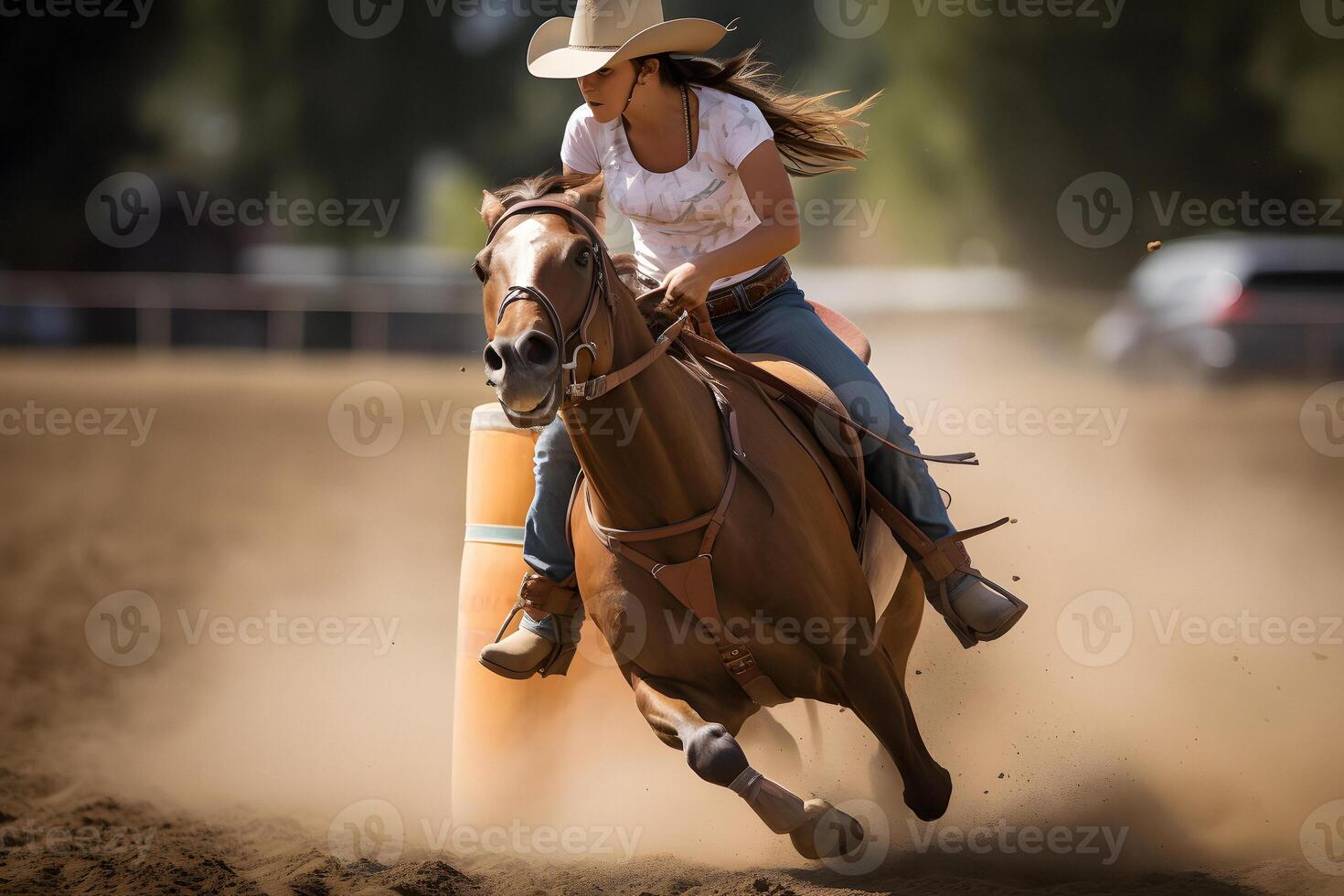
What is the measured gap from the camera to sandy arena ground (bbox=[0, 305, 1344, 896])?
515 centimetres

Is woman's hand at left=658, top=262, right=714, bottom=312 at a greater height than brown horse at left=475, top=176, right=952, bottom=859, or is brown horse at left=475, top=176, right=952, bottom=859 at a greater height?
woman's hand at left=658, top=262, right=714, bottom=312

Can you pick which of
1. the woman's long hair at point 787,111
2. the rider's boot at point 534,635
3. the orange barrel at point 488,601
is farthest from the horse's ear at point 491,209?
the orange barrel at point 488,601

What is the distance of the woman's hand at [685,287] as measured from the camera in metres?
3.98

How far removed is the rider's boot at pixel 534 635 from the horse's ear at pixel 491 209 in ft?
4.81

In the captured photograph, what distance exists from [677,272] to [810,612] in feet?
3.82

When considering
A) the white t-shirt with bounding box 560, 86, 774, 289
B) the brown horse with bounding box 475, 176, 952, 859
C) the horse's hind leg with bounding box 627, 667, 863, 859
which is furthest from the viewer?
the white t-shirt with bounding box 560, 86, 774, 289

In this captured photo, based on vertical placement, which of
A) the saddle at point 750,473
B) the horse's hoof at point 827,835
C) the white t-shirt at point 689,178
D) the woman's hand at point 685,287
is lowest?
the horse's hoof at point 827,835

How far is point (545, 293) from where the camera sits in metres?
3.36

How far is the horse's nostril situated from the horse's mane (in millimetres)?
590

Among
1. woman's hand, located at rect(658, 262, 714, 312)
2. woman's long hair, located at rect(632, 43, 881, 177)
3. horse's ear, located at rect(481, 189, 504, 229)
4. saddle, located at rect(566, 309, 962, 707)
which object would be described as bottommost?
saddle, located at rect(566, 309, 962, 707)

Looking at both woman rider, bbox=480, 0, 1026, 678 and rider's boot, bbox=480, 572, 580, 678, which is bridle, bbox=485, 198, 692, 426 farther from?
rider's boot, bbox=480, 572, 580, 678

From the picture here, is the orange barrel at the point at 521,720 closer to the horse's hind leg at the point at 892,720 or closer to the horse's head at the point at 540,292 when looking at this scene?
the horse's hind leg at the point at 892,720

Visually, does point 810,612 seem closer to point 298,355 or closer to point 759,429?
point 759,429

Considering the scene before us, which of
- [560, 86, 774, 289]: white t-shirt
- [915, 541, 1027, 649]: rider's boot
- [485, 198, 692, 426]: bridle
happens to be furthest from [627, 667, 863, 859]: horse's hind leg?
[560, 86, 774, 289]: white t-shirt
